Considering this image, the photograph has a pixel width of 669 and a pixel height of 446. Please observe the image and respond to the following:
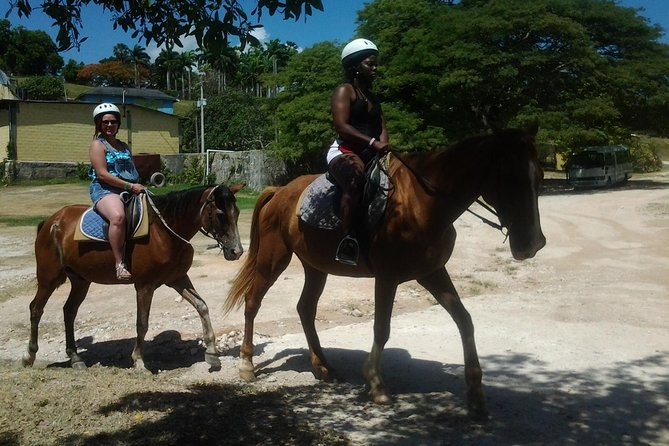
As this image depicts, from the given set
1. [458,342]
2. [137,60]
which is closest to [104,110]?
[458,342]

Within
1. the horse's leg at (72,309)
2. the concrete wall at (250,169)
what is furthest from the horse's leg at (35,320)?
the concrete wall at (250,169)

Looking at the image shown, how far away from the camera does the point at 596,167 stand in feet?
104

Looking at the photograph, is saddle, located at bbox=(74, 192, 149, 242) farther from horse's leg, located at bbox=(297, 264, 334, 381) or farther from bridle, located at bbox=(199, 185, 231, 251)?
horse's leg, located at bbox=(297, 264, 334, 381)

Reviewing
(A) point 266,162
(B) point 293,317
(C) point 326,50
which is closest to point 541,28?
(C) point 326,50

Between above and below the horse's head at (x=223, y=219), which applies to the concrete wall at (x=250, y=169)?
above

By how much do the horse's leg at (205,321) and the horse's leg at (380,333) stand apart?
204 cm

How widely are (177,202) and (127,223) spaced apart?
1.86ft

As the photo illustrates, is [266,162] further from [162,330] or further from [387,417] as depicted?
[387,417]

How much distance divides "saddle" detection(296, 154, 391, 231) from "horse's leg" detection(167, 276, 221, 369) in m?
1.80

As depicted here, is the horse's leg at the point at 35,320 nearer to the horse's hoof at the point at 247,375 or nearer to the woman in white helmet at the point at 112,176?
the woman in white helmet at the point at 112,176

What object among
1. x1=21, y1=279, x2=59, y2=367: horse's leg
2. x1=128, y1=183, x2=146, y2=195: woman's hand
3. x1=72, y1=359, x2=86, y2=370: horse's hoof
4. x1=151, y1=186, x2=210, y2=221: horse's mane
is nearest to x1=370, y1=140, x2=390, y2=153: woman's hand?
x1=151, y1=186, x2=210, y2=221: horse's mane

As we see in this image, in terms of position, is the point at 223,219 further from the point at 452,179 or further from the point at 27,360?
the point at 27,360

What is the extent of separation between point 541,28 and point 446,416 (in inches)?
1008

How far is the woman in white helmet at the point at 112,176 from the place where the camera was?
21.3ft
